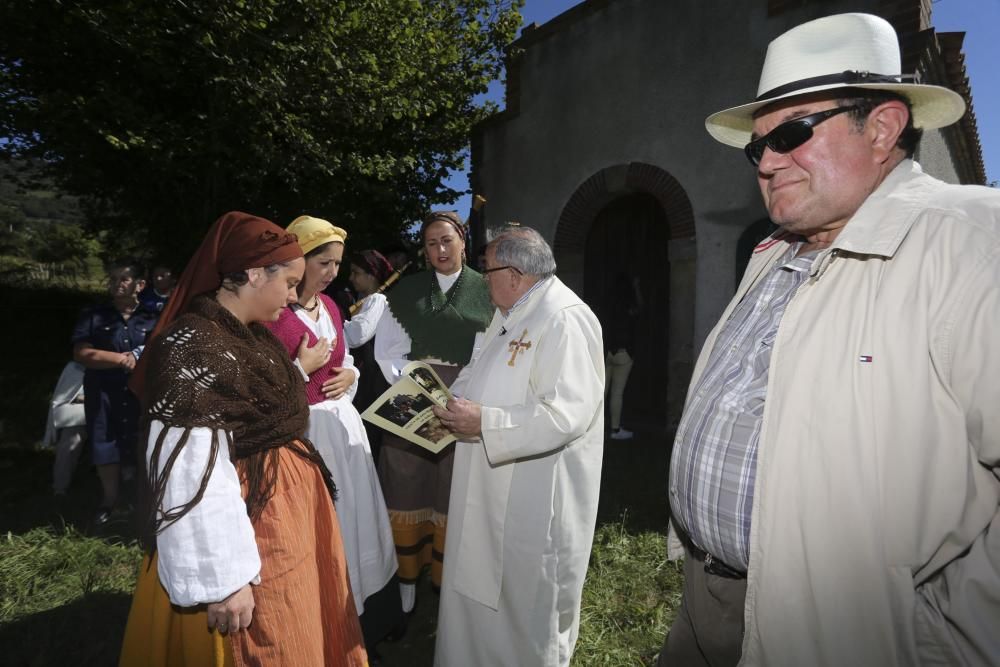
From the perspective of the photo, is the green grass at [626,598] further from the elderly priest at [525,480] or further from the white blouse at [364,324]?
the white blouse at [364,324]

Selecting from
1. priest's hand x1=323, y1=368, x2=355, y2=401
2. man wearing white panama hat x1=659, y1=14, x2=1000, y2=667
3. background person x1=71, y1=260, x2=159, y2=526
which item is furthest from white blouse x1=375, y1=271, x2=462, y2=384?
background person x1=71, y1=260, x2=159, y2=526

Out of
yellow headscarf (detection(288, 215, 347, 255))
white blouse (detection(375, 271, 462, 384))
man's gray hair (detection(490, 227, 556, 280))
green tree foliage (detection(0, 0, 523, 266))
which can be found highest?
green tree foliage (detection(0, 0, 523, 266))

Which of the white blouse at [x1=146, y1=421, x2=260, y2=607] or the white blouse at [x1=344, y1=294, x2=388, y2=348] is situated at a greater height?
the white blouse at [x1=344, y1=294, x2=388, y2=348]

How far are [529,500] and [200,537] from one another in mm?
1332

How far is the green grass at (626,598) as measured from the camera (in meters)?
3.00

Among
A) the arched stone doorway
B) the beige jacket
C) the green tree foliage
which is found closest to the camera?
the beige jacket

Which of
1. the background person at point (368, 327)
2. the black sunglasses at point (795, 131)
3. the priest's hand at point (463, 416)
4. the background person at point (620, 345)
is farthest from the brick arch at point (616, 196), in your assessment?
the black sunglasses at point (795, 131)

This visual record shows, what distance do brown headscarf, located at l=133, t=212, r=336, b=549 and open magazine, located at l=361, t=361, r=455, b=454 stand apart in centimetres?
46

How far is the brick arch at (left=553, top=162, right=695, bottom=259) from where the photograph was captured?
23.2 ft

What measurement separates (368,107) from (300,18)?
143cm

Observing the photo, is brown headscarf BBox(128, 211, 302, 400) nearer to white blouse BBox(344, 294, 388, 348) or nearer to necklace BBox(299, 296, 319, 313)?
necklace BBox(299, 296, 319, 313)

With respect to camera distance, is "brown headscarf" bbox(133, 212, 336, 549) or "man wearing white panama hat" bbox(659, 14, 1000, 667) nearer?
"man wearing white panama hat" bbox(659, 14, 1000, 667)

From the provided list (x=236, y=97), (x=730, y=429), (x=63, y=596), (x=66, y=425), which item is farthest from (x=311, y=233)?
(x=236, y=97)

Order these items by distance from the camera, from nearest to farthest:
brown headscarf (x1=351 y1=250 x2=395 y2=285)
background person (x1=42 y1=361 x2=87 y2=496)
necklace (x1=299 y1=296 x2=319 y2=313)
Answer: necklace (x1=299 y1=296 x2=319 y2=313) < brown headscarf (x1=351 y1=250 x2=395 y2=285) < background person (x1=42 y1=361 x2=87 y2=496)
